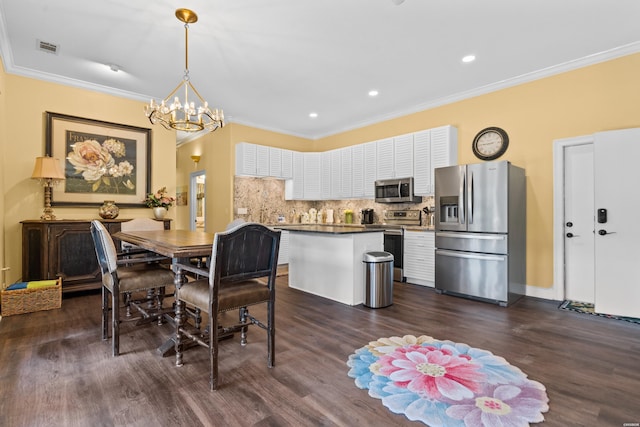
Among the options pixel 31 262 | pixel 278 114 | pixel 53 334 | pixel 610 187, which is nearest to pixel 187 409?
pixel 53 334

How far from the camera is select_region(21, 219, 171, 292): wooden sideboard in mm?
3812

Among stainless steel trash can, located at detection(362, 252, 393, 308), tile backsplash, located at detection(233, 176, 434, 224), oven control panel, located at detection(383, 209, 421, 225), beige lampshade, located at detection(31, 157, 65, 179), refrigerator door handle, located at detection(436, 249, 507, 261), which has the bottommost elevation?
stainless steel trash can, located at detection(362, 252, 393, 308)

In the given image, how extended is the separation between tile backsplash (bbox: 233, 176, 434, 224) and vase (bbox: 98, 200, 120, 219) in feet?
6.68

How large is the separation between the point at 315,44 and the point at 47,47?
2962 millimetres

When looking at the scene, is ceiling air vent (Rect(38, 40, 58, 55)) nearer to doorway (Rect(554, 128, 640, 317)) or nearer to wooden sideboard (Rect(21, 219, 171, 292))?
wooden sideboard (Rect(21, 219, 171, 292))

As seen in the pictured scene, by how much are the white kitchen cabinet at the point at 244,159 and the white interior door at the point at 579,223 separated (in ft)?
16.0

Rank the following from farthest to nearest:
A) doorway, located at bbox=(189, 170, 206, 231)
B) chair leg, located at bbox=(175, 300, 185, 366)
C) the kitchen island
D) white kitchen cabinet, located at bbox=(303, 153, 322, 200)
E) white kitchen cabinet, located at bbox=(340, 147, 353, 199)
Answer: doorway, located at bbox=(189, 170, 206, 231) → white kitchen cabinet, located at bbox=(303, 153, 322, 200) → white kitchen cabinet, located at bbox=(340, 147, 353, 199) → the kitchen island → chair leg, located at bbox=(175, 300, 185, 366)

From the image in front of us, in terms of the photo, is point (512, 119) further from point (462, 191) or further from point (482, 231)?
point (482, 231)

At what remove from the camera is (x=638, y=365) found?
228 centimetres

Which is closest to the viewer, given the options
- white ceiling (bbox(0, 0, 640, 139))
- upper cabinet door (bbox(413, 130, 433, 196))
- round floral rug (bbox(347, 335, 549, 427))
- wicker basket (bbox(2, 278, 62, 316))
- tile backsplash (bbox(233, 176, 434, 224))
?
round floral rug (bbox(347, 335, 549, 427))

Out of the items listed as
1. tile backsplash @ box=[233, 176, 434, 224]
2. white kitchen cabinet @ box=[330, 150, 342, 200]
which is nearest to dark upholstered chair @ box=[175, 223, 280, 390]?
tile backsplash @ box=[233, 176, 434, 224]

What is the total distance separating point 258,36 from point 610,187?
4.04m

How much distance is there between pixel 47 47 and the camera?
3473mm

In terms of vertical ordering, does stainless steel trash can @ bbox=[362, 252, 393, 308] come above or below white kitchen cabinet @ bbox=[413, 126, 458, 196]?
below
